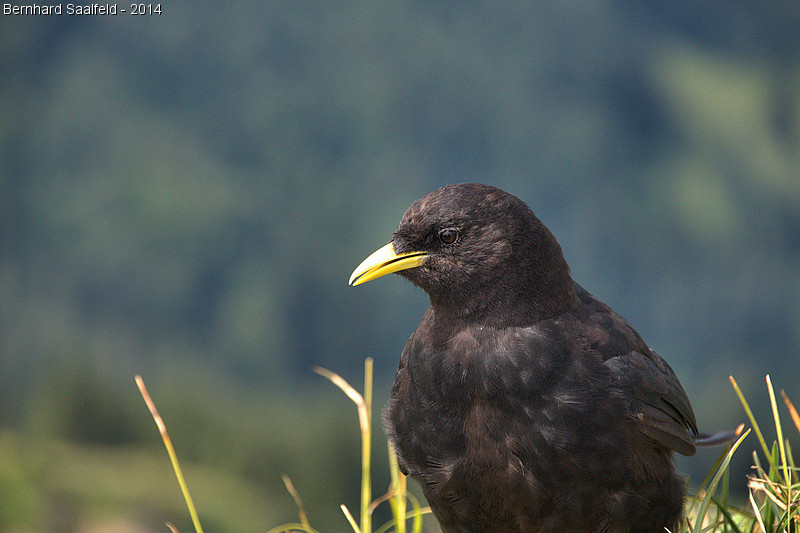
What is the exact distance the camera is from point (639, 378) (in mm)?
2688

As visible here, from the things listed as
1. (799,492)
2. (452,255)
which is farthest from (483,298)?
(799,492)

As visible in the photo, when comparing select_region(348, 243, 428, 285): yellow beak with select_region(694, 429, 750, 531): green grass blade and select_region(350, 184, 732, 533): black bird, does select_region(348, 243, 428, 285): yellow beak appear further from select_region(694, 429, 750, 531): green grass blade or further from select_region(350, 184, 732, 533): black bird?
select_region(694, 429, 750, 531): green grass blade

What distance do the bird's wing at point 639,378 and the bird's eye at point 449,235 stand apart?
1.85ft

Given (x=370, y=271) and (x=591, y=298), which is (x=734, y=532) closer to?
(x=591, y=298)

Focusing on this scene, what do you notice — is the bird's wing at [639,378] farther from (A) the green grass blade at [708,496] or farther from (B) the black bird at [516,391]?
(A) the green grass blade at [708,496]

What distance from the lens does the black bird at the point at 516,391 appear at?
100.0 inches

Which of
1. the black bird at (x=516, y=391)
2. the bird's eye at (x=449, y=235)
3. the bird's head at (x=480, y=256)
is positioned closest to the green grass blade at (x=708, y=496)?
the black bird at (x=516, y=391)

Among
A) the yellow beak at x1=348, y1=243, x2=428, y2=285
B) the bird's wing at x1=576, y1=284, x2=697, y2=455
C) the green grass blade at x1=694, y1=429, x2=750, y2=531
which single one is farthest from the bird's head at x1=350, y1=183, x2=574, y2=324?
the green grass blade at x1=694, y1=429, x2=750, y2=531

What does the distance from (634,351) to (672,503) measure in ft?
1.85

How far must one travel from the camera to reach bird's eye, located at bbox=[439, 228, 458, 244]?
266 centimetres

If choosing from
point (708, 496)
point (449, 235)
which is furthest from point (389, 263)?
point (708, 496)

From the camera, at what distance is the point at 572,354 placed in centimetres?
260

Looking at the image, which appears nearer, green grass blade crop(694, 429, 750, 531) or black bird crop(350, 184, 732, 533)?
black bird crop(350, 184, 732, 533)

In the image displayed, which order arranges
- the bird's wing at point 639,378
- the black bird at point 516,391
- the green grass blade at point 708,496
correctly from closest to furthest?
the black bird at point 516,391 → the bird's wing at point 639,378 → the green grass blade at point 708,496
